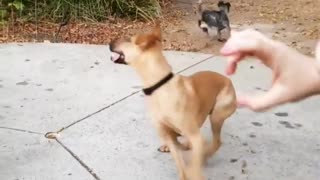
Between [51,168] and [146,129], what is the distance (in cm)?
81

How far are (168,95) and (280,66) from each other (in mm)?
1512

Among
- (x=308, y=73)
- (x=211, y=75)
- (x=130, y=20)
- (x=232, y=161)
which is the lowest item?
(x=130, y=20)

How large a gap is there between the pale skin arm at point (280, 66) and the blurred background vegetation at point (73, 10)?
664 cm

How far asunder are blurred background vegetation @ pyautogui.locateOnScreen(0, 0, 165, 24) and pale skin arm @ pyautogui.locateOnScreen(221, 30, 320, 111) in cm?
664

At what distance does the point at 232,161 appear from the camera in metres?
3.49

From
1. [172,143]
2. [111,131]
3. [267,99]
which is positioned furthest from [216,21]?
[267,99]

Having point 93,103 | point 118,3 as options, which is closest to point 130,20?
point 118,3

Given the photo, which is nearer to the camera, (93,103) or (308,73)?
(308,73)

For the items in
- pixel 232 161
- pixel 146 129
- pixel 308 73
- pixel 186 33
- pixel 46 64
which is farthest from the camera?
pixel 186 33

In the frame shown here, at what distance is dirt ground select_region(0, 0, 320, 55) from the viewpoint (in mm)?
6895

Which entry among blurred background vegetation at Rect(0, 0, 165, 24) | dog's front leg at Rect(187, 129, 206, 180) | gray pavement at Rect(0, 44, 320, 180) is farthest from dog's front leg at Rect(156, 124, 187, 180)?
blurred background vegetation at Rect(0, 0, 165, 24)

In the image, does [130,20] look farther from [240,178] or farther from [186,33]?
[240,178]

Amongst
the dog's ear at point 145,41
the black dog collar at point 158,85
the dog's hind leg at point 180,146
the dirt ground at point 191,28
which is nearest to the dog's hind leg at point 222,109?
the dog's hind leg at point 180,146

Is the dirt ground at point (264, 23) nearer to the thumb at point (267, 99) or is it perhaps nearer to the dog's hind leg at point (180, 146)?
the dog's hind leg at point (180, 146)
